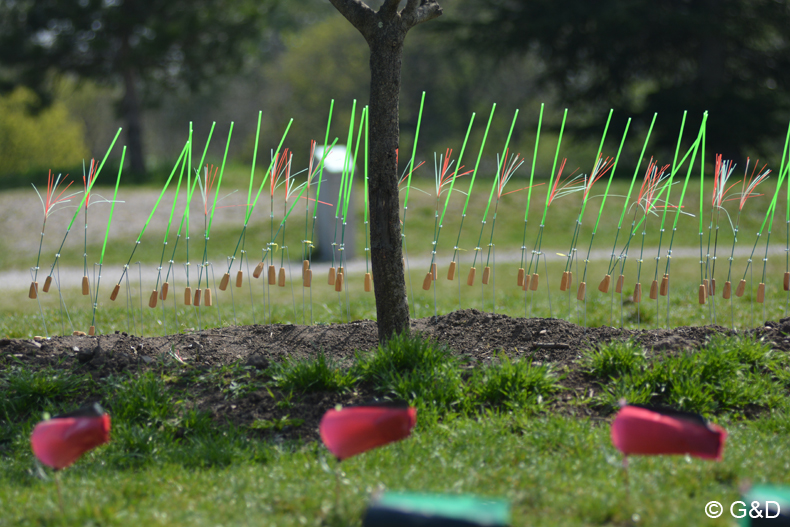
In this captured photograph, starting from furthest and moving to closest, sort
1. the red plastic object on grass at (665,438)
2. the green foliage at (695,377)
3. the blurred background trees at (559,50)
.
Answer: the blurred background trees at (559,50) < the green foliage at (695,377) < the red plastic object on grass at (665,438)

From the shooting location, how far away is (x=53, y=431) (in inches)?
114

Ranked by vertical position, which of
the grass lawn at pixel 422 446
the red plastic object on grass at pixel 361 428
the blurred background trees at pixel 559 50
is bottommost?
the grass lawn at pixel 422 446

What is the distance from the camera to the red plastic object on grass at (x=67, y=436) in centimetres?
286

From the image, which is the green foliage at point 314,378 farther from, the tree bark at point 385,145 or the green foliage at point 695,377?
the green foliage at point 695,377

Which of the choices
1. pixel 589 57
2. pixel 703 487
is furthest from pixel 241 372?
pixel 589 57

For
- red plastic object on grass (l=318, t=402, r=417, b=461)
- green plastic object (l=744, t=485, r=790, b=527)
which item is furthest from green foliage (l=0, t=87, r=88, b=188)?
green plastic object (l=744, t=485, r=790, b=527)

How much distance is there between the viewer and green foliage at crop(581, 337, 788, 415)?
3.95 m

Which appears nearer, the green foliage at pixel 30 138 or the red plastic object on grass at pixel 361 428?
the red plastic object on grass at pixel 361 428

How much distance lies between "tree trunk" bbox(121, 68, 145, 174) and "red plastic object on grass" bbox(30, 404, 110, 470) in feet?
58.4

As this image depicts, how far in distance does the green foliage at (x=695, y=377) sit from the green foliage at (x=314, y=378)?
4.97 feet

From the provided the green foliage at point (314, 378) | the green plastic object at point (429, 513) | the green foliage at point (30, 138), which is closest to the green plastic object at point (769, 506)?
the green plastic object at point (429, 513)

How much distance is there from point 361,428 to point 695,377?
2241 mm

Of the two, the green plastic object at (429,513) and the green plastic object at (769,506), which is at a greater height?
the green plastic object at (769,506)

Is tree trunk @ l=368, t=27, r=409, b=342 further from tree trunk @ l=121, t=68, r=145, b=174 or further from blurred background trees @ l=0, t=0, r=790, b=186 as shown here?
tree trunk @ l=121, t=68, r=145, b=174
